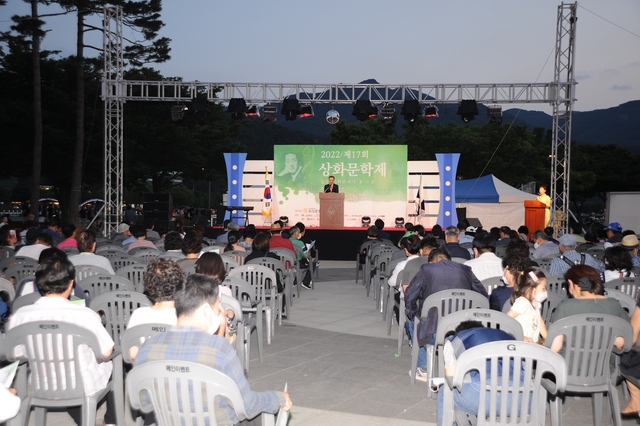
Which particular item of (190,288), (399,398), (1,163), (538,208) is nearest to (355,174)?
(538,208)

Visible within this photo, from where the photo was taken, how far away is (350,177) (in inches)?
743

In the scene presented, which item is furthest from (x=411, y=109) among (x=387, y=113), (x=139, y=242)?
(x=139, y=242)

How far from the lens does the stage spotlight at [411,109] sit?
1576cm

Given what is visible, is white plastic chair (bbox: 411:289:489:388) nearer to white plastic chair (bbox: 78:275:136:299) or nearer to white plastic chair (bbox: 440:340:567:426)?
white plastic chair (bbox: 440:340:567:426)

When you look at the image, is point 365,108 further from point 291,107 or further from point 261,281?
point 261,281

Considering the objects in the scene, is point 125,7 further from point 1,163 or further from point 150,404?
point 150,404

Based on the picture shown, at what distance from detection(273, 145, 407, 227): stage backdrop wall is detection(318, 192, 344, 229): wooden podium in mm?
2228

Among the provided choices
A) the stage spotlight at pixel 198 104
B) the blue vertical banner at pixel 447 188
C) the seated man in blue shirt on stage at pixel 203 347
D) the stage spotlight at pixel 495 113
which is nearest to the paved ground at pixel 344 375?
the seated man in blue shirt on stage at pixel 203 347

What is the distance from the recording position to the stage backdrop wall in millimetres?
18703

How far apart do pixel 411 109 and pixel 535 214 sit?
495cm

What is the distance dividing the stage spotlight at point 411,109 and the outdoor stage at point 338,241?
313cm

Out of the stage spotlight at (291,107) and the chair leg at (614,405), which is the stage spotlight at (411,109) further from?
the chair leg at (614,405)

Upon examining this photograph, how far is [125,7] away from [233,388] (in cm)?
2843

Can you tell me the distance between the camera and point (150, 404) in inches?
99.7
